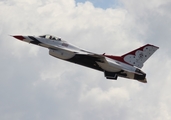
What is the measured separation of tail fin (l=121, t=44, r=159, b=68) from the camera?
4538 cm

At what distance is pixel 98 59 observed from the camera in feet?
139

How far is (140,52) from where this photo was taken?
152ft

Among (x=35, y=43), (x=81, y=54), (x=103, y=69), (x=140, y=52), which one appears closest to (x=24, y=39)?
(x=35, y=43)

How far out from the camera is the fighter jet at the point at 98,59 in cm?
4275

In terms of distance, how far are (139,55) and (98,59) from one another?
627 cm

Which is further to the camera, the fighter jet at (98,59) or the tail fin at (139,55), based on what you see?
the tail fin at (139,55)

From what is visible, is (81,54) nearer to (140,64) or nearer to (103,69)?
(103,69)

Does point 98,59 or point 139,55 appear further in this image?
point 139,55

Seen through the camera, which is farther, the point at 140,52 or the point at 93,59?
the point at 140,52

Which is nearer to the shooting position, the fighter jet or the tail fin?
the fighter jet

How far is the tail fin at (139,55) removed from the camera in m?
45.4

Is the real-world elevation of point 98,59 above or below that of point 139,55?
below

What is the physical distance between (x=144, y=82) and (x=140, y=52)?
4099mm

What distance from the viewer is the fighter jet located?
1683 inches
